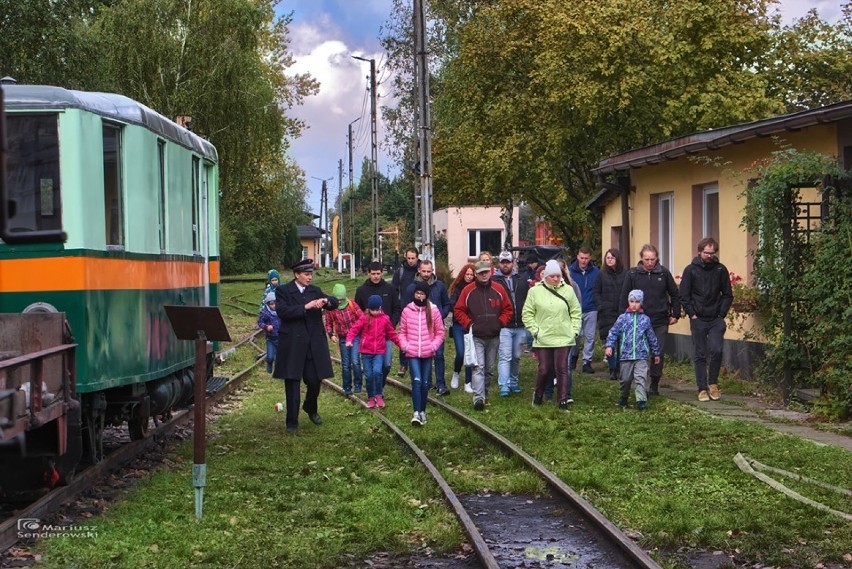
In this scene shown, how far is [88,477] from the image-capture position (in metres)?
9.75

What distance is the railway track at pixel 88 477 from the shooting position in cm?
789

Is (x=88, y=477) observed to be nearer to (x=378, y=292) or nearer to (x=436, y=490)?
(x=436, y=490)

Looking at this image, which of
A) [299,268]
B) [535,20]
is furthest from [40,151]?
[535,20]

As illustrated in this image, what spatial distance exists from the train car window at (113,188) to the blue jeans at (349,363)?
23.3ft

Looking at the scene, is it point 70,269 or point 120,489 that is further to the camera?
point 120,489

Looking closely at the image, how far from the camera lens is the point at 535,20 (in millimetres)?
28109

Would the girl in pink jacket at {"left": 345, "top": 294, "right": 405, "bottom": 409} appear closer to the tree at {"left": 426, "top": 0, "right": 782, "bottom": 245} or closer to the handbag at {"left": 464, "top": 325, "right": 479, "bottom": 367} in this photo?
the handbag at {"left": 464, "top": 325, "right": 479, "bottom": 367}

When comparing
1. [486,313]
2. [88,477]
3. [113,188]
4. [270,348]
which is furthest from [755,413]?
[270,348]

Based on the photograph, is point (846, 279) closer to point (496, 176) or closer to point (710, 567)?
point (710, 567)

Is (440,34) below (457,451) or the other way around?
the other way around

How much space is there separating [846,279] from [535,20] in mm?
16734

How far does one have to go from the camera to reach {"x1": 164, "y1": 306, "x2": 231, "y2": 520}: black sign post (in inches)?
347

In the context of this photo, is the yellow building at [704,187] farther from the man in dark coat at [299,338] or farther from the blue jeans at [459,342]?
the man in dark coat at [299,338]

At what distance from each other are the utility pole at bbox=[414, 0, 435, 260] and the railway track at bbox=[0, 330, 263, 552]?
1042cm
